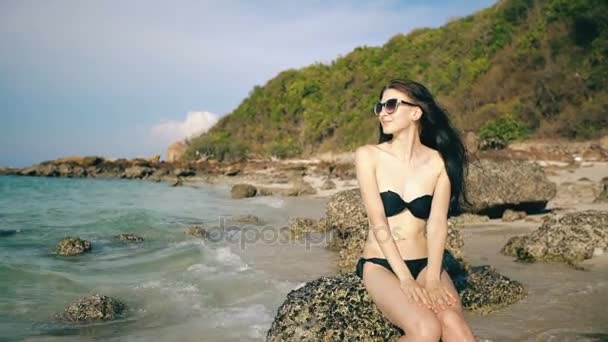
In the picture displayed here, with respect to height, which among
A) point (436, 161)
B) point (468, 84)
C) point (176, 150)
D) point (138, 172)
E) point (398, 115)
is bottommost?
point (138, 172)

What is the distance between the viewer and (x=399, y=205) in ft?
12.6

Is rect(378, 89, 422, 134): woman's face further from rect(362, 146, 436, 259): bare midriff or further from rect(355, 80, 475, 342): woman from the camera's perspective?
rect(362, 146, 436, 259): bare midriff

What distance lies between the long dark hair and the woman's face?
4cm

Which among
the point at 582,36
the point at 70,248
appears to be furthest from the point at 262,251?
the point at 582,36

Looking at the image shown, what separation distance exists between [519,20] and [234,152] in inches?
1257

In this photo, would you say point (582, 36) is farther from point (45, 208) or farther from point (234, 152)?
point (234, 152)

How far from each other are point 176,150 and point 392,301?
234ft

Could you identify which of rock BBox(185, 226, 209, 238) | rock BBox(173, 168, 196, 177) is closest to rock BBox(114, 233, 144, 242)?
rock BBox(185, 226, 209, 238)

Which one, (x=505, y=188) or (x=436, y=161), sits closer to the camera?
(x=436, y=161)

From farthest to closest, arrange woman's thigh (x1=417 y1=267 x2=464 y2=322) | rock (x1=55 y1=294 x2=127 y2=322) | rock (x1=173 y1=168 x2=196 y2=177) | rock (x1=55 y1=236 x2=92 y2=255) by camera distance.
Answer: rock (x1=173 y1=168 x2=196 y2=177) → rock (x1=55 y1=236 x2=92 y2=255) → rock (x1=55 y1=294 x2=127 y2=322) → woman's thigh (x1=417 y1=267 x2=464 y2=322)

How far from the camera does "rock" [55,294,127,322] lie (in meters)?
5.61

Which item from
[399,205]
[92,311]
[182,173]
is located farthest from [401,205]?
[182,173]

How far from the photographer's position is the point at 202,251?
31.0 ft

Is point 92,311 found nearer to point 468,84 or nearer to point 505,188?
point 505,188
